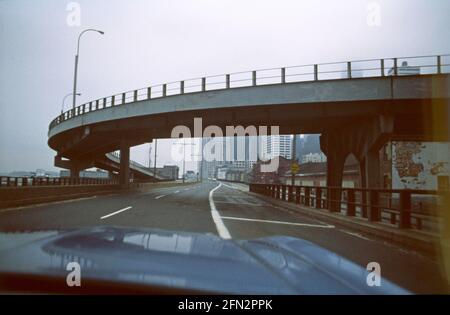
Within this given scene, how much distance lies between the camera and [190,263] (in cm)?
260

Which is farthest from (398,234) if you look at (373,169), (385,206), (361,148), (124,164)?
(124,164)

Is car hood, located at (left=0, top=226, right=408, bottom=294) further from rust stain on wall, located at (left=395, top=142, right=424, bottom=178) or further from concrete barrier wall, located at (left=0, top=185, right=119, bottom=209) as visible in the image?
rust stain on wall, located at (left=395, top=142, right=424, bottom=178)

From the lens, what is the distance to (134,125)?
26375mm

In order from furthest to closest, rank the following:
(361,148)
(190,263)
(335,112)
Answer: (361,148)
(335,112)
(190,263)

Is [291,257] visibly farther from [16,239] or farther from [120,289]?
[16,239]

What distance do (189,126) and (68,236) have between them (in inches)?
878

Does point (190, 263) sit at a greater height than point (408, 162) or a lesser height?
lesser

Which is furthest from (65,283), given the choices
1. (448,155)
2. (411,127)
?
(448,155)

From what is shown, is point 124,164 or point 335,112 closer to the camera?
point 335,112

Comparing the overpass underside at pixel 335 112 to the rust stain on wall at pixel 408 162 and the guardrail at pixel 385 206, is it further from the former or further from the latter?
the rust stain on wall at pixel 408 162

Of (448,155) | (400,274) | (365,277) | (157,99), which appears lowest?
(400,274)

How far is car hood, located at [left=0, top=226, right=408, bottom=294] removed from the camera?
88.0 inches

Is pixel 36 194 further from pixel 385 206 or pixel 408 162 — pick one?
pixel 408 162

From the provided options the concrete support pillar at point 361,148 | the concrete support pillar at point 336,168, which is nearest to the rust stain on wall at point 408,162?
the concrete support pillar at point 361,148
